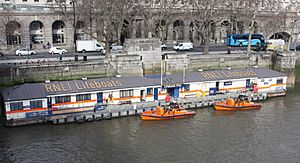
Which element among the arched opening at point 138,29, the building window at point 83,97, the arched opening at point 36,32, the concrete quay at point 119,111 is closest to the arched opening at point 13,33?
the arched opening at point 36,32

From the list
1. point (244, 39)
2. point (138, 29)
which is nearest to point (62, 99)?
point (138, 29)

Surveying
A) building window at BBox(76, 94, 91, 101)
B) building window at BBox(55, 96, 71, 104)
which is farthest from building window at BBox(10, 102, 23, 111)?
building window at BBox(76, 94, 91, 101)

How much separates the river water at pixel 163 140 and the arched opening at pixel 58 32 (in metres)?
45.8

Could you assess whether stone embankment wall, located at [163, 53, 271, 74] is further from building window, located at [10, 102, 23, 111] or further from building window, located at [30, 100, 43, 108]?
building window, located at [10, 102, 23, 111]

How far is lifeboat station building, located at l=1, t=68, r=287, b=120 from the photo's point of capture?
38.1 metres

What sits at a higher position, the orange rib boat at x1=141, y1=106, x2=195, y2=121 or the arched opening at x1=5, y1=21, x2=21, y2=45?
the arched opening at x1=5, y1=21, x2=21, y2=45

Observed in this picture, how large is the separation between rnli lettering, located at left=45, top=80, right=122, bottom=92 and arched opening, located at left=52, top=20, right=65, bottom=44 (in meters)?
42.0

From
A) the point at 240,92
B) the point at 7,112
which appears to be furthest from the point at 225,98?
the point at 7,112

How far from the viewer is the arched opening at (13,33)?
70.6m

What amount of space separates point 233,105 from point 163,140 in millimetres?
13936

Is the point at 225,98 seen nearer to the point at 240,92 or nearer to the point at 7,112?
the point at 240,92

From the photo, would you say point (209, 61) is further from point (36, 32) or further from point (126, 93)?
point (36, 32)

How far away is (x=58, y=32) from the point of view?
80750 mm

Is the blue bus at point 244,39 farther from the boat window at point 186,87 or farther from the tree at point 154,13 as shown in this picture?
the boat window at point 186,87
